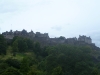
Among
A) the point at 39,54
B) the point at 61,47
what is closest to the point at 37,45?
the point at 39,54

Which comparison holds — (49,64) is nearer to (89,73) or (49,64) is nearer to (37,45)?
(89,73)

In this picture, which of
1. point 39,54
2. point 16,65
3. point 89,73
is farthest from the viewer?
point 39,54

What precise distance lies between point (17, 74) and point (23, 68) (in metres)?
5.79

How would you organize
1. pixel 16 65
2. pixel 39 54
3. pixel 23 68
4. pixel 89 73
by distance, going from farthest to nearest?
1. pixel 39 54
2. pixel 16 65
3. pixel 23 68
4. pixel 89 73

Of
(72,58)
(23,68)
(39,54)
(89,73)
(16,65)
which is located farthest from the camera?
(39,54)

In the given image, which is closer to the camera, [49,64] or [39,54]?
[49,64]

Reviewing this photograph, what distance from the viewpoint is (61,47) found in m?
37.3

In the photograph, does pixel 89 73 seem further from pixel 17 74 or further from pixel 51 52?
pixel 17 74

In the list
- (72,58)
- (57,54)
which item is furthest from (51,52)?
(72,58)

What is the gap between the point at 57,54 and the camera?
36406mm

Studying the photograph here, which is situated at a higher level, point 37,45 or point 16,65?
point 37,45

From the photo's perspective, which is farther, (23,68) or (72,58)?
(23,68)

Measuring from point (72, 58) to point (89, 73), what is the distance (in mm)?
3513

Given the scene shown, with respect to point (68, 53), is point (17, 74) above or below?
below
